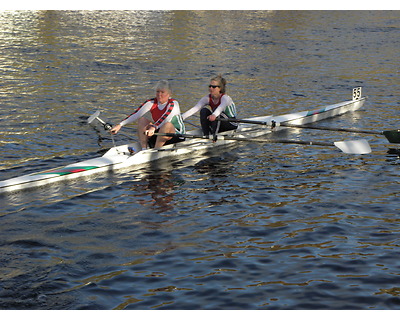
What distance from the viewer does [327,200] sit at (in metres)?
13.3

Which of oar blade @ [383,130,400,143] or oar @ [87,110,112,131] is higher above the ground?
oar @ [87,110,112,131]

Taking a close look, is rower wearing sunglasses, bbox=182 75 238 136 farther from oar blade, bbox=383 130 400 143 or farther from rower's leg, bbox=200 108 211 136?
oar blade, bbox=383 130 400 143

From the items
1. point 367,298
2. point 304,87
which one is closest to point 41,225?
point 367,298

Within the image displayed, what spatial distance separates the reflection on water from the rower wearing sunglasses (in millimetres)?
800

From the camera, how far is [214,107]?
17266 millimetres

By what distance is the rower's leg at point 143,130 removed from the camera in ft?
52.2

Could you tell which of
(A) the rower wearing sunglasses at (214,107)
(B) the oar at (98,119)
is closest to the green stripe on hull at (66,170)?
(B) the oar at (98,119)

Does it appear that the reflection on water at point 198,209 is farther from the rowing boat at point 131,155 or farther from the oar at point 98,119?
the oar at point 98,119

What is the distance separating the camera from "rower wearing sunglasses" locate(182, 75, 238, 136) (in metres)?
16.9

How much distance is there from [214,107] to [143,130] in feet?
7.64

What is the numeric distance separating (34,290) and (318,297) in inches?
158

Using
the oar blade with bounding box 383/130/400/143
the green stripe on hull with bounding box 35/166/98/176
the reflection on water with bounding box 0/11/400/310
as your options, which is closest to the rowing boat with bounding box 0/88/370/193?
the green stripe on hull with bounding box 35/166/98/176

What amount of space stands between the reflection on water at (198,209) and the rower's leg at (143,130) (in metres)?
0.65

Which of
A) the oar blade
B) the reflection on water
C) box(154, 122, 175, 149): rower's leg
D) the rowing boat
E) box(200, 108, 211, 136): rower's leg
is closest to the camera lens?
the reflection on water
